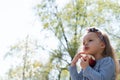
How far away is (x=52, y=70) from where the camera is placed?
20250mm

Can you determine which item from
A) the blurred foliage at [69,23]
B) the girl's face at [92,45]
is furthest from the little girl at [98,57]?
the blurred foliage at [69,23]

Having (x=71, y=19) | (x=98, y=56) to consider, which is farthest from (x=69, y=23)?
(x=98, y=56)

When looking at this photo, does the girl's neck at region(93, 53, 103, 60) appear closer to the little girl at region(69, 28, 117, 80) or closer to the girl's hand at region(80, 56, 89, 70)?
the little girl at region(69, 28, 117, 80)

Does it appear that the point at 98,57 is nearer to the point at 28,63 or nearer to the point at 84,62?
the point at 84,62

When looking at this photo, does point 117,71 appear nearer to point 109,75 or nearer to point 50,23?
point 109,75

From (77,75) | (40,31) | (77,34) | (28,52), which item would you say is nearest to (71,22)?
(77,34)

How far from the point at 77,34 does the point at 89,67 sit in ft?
57.2

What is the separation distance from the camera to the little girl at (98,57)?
202 centimetres

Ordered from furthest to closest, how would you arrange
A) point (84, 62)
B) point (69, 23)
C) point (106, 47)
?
1. point (69, 23)
2. point (106, 47)
3. point (84, 62)

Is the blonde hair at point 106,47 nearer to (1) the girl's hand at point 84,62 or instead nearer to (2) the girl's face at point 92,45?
(2) the girl's face at point 92,45

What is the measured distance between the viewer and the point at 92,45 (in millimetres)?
2131

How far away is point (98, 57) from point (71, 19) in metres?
17.9

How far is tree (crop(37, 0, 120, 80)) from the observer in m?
19.4

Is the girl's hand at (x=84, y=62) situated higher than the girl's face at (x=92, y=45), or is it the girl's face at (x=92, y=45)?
the girl's face at (x=92, y=45)
